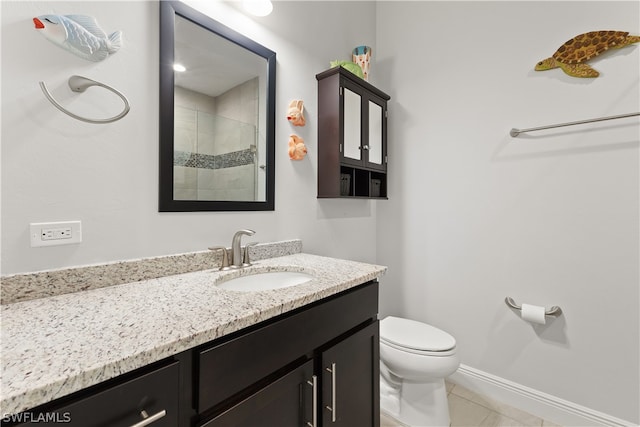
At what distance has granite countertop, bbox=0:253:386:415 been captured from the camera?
0.46 meters

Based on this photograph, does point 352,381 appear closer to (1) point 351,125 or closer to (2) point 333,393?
(2) point 333,393

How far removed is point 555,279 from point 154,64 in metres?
2.19

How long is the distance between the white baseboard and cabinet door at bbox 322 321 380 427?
99cm

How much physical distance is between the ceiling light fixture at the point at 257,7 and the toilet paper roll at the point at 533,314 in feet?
6.75

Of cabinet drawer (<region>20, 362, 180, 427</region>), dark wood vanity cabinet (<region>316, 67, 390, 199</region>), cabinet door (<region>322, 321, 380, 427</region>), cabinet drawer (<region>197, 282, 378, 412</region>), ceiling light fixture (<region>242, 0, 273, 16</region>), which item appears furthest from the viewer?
dark wood vanity cabinet (<region>316, 67, 390, 199</region>)

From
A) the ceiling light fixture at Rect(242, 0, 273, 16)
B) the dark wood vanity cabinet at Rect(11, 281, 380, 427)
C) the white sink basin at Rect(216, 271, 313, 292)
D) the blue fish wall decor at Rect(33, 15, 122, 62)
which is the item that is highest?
the ceiling light fixture at Rect(242, 0, 273, 16)

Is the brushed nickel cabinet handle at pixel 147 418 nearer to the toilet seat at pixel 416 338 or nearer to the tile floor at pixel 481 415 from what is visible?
the toilet seat at pixel 416 338

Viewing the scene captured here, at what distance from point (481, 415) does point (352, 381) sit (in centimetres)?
110

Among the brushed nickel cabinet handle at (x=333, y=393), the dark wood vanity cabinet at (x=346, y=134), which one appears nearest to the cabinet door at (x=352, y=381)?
the brushed nickel cabinet handle at (x=333, y=393)

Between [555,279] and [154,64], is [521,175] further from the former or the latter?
[154,64]

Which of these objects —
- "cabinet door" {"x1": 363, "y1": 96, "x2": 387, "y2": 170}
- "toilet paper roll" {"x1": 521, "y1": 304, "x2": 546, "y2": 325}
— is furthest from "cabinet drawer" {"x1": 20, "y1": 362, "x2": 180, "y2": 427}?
"toilet paper roll" {"x1": 521, "y1": 304, "x2": 546, "y2": 325}

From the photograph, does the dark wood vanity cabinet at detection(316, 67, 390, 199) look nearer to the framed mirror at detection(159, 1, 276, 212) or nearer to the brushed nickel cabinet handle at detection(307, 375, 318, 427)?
the framed mirror at detection(159, 1, 276, 212)

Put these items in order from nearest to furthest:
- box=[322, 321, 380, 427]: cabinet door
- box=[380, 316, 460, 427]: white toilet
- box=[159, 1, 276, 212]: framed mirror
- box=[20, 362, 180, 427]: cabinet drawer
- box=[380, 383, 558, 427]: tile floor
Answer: box=[20, 362, 180, 427]: cabinet drawer
box=[322, 321, 380, 427]: cabinet door
box=[159, 1, 276, 212]: framed mirror
box=[380, 316, 460, 427]: white toilet
box=[380, 383, 558, 427]: tile floor

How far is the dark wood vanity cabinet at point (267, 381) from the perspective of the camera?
→ 1.72ft
